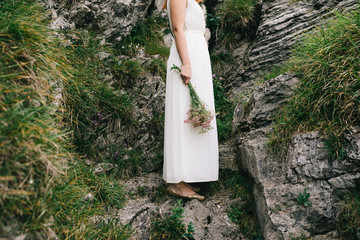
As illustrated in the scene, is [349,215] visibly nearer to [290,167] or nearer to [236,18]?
[290,167]

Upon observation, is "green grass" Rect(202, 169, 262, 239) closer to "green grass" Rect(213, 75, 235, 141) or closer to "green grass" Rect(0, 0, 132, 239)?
"green grass" Rect(213, 75, 235, 141)

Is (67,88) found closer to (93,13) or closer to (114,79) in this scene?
(114,79)

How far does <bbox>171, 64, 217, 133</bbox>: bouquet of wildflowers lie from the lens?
128 inches

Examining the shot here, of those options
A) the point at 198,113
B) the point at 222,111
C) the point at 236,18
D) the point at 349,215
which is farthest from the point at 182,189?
the point at 236,18

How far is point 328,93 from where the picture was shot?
9.85 ft

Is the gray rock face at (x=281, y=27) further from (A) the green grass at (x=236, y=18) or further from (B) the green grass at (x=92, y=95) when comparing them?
(B) the green grass at (x=92, y=95)

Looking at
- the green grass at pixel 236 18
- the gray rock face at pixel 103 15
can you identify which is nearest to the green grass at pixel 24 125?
the gray rock face at pixel 103 15

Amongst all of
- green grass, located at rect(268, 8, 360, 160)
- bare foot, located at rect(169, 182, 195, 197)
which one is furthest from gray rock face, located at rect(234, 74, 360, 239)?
bare foot, located at rect(169, 182, 195, 197)

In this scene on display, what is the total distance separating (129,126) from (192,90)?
4.79ft

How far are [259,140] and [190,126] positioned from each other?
97 cm

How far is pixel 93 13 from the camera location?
194 inches

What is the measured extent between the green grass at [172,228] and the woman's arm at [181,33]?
162cm

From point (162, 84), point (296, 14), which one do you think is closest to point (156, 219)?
point (162, 84)

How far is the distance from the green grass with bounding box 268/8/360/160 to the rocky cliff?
127mm
